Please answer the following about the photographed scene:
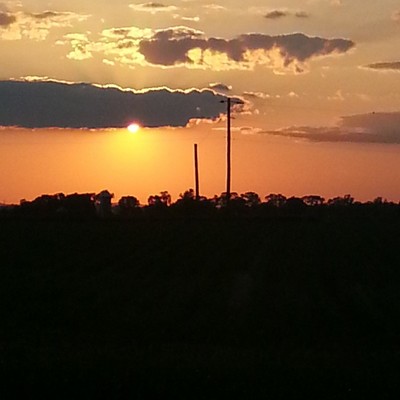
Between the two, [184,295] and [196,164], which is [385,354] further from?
[196,164]

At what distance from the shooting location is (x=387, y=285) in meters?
35.0

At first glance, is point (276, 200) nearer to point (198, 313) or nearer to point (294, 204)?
point (294, 204)

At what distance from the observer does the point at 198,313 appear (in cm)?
2780

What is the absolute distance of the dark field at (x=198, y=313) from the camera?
16203 millimetres

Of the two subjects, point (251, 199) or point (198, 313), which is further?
point (251, 199)

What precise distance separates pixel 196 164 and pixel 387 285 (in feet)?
164

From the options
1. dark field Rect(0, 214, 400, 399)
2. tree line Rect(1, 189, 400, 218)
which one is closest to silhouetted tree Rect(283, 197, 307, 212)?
tree line Rect(1, 189, 400, 218)

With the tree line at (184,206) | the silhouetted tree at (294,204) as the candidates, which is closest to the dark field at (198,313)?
the tree line at (184,206)

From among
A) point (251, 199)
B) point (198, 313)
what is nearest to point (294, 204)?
point (251, 199)

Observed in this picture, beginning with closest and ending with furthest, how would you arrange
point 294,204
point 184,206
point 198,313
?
point 198,313, point 184,206, point 294,204

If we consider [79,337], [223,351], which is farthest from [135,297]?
[223,351]

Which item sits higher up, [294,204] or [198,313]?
[198,313]

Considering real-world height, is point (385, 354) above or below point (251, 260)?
above

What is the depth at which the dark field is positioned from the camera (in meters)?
16.2
